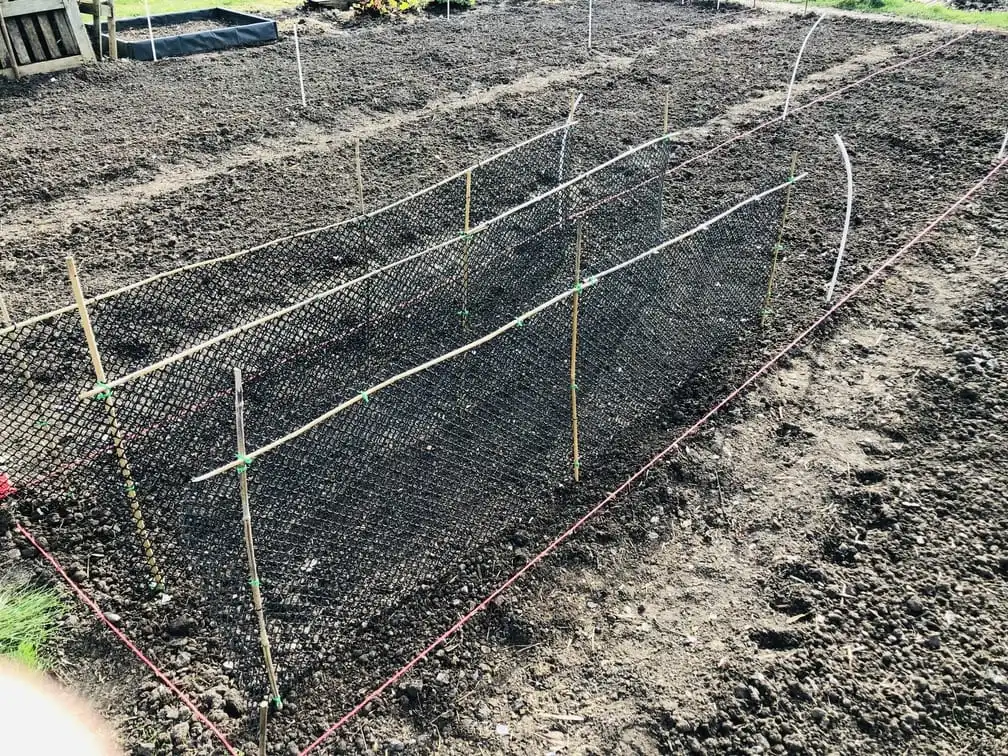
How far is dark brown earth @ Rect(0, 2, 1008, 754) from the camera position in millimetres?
3596

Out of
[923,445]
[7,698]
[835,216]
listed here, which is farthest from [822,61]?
[7,698]

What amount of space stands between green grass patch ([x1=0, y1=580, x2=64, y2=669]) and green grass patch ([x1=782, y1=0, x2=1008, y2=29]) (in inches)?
657

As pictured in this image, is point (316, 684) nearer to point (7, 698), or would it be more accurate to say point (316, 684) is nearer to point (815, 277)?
point (7, 698)

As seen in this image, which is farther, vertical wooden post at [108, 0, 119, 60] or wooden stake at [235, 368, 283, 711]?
vertical wooden post at [108, 0, 119, 60]

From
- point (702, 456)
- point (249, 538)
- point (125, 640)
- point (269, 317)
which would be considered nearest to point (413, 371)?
point (249, 538)

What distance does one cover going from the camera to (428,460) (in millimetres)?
4590

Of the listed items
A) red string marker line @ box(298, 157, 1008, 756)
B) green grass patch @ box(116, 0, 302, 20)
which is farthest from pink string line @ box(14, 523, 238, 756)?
green grass patch @ box(116, 0, 302, 20)

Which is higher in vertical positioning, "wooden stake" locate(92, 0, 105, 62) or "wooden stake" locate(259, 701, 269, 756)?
"wooden stake" locate(92, 0, 105, 62)

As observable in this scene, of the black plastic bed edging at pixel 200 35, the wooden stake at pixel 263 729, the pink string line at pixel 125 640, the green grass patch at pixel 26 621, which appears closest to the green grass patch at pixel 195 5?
the black plastic bed edging at pixel 200 35

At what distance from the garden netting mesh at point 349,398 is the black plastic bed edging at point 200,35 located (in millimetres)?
7660

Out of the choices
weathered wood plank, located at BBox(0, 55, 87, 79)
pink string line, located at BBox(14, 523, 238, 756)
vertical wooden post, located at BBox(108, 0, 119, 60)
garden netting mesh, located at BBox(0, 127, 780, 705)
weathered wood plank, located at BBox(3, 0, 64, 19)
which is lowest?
pink string line, located at BBox(14, 523, 238, 756)

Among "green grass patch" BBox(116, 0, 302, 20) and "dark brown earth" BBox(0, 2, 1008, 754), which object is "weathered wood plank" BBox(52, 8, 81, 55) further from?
"green grass patch" BBox(116, 0, 302, 20)

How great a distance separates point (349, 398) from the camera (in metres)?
5.50

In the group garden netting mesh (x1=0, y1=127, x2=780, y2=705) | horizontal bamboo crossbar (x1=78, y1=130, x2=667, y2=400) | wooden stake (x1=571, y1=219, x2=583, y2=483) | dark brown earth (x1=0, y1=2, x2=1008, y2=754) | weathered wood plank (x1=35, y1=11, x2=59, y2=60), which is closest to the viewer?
dark brown earth (x1=0, y1=2, x2=1008, y2=754)
